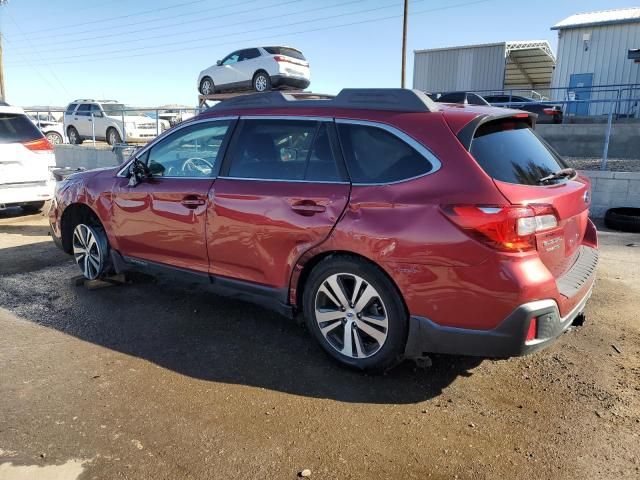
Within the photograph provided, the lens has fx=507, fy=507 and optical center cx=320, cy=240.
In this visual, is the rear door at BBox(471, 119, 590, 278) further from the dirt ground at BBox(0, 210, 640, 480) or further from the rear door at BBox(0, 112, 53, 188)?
the rear door at BBox(0, 112, 53, 188)

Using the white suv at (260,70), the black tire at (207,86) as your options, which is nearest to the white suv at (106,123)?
the black tire at (207,86)

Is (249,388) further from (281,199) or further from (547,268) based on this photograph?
(547,268)

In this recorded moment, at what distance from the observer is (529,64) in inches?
1334

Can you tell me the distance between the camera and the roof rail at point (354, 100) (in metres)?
3.18

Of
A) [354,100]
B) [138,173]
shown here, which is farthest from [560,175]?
[138,173]

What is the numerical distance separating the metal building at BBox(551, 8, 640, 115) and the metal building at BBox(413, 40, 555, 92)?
205 inches

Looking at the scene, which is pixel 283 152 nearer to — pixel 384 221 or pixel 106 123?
pixel 384 221

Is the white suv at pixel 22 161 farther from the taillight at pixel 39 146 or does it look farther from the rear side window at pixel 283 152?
the rear side window at pixel 283 152

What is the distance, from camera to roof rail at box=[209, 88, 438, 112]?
3178mm

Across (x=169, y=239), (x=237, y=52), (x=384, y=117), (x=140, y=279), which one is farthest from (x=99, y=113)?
(x=384, y=117)

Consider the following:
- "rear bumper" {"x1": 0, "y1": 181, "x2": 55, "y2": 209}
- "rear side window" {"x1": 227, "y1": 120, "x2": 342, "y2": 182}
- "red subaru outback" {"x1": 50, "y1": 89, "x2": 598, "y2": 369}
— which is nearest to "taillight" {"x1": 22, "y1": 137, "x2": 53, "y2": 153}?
"rear bumper" {"x1": 0, "y1": 181, "x2": 55, "y2": 209}

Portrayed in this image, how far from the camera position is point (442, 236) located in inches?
110

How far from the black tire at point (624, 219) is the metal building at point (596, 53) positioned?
14331 mm

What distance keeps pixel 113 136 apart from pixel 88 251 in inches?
534
